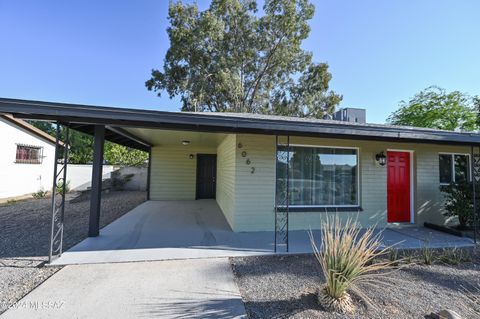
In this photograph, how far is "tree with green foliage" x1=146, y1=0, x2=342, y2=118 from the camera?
16.5 metres

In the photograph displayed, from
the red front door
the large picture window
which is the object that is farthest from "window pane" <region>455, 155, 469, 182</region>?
the large picture window

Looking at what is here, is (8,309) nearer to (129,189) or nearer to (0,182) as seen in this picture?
(0,182)

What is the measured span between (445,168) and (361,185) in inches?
111

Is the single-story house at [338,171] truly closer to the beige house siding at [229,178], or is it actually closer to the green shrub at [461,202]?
the beige house siding at [229,178]

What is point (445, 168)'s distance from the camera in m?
6.75

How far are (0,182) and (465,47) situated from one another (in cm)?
1963

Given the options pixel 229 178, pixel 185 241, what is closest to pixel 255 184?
pixel 229 178

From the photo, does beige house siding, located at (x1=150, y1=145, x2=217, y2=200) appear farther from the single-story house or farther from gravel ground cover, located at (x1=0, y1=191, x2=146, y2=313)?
the single-story house

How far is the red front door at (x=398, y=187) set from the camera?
6.45 meters

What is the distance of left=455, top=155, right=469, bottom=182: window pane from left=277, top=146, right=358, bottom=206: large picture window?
3281 mm

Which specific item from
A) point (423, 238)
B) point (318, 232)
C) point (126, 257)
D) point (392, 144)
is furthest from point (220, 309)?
point (392, 144)

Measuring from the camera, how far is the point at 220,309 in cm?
253

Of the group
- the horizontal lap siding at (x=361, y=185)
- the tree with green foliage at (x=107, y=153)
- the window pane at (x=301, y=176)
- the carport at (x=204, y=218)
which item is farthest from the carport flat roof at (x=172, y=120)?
the tree with green foliage at (x=107, y=153)

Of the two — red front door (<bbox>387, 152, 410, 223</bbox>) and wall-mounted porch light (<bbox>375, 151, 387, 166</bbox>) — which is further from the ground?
wall-mounted porch light (<bbox>375, 151, 387, 166</bbox>)
